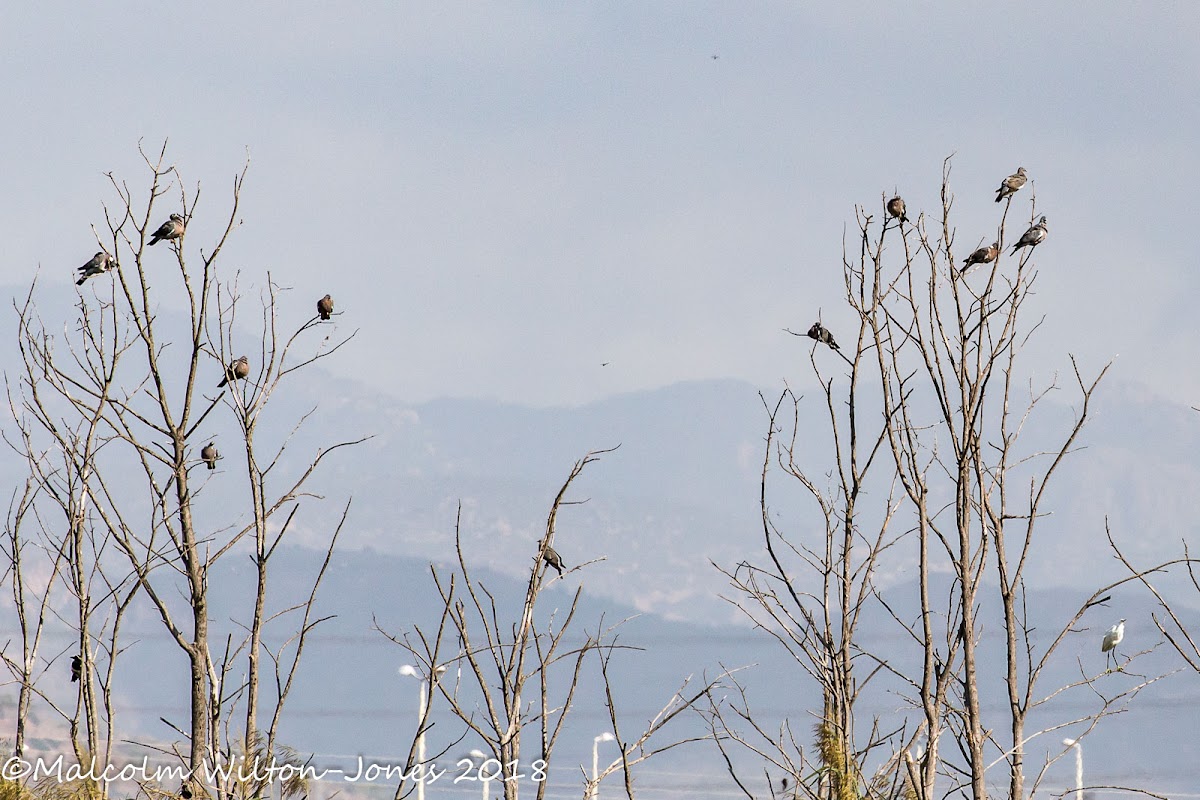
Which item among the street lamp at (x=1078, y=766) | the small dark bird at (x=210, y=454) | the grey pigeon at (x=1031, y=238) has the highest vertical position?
the grey pigeon at (x=1031, y=238)

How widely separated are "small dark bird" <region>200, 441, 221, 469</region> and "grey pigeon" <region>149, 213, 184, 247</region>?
5.65 feet

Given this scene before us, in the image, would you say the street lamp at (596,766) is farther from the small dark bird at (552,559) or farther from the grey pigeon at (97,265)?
the grey pigeon at (97,265)

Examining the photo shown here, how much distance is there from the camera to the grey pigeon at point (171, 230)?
10188mm

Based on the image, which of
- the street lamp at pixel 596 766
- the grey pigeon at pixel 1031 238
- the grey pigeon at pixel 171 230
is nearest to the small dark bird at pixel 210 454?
the grey pigeon at pixel 171 230

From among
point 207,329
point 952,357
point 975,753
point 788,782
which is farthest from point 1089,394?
point 207,329

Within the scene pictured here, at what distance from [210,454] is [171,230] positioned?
2.74 meters

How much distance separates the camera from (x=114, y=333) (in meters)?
9.76

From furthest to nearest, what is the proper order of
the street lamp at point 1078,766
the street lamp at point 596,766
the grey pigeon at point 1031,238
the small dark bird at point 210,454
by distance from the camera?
1. the small dark bird at point 210,454
2. the grey pigeon at point 1031,238
3. the street lamp at point 1078,766
4. the street lamp at point 596,766

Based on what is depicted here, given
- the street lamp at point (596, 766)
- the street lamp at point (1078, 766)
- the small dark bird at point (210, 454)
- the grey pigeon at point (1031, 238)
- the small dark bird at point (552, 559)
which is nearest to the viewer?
the street lamp at point (596, 766)

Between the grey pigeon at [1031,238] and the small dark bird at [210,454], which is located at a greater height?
the grey pigeon at [1031,238]

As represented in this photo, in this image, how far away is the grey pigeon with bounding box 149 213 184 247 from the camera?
10188 millimetres

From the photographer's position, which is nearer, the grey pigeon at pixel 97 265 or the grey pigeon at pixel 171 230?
the grey pigeon at pixel 171 230

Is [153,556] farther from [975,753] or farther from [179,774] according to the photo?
[975,753]

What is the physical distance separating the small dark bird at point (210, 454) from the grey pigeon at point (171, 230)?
1721 millimetres
